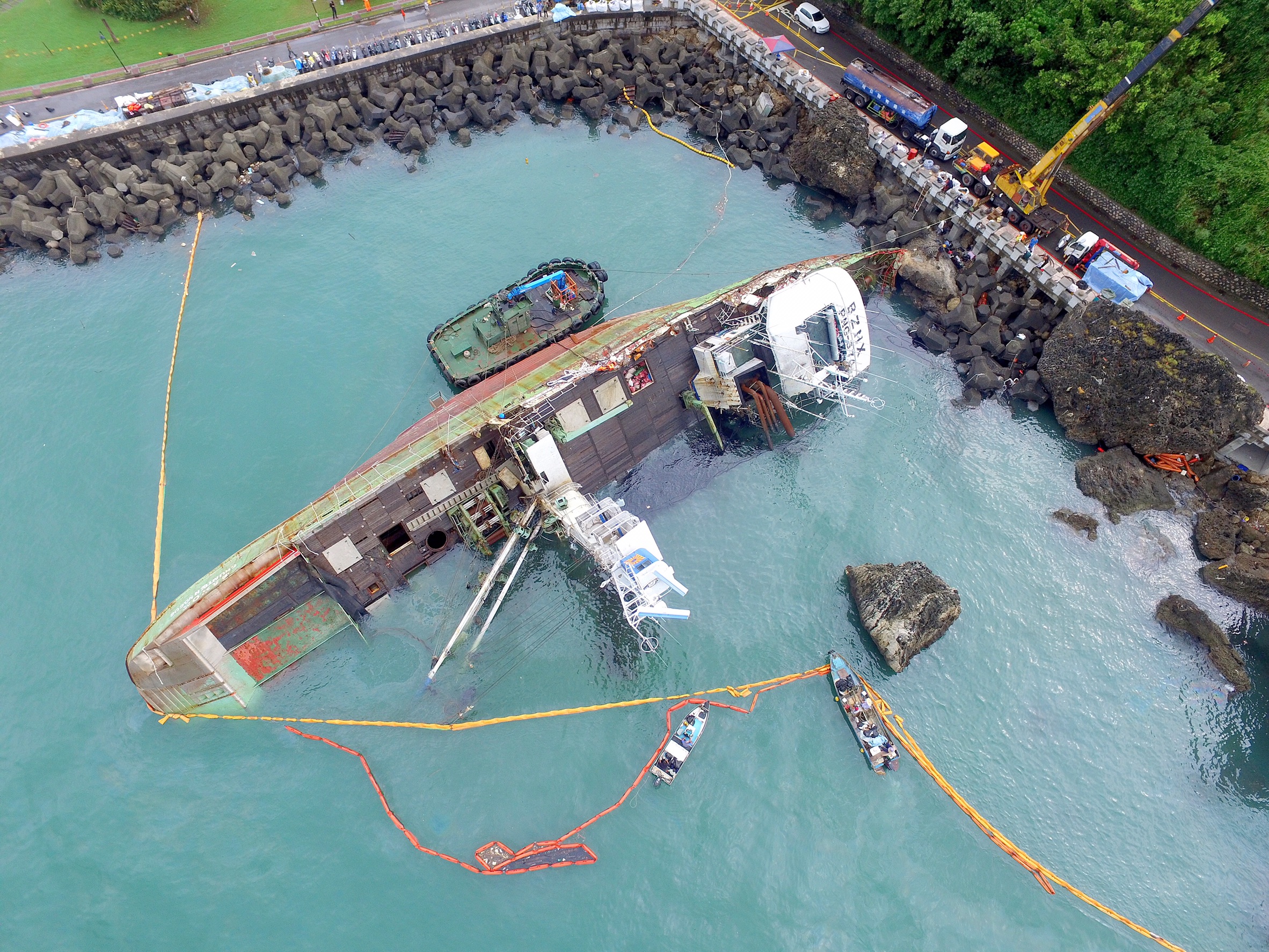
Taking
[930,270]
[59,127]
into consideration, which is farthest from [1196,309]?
[59,127]

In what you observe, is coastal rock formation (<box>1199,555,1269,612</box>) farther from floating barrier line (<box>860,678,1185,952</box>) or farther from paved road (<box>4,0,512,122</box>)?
paved road (<box>4,0,512,122</box>)

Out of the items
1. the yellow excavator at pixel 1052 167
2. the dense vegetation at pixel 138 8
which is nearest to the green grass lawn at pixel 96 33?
the dense vegetation at pixel 138 8

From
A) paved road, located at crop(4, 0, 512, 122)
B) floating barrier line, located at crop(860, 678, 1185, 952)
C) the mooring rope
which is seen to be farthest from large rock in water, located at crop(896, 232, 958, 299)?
paved road, located at crop(4, 0, 512, 122)

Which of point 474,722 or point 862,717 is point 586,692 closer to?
point 474,722

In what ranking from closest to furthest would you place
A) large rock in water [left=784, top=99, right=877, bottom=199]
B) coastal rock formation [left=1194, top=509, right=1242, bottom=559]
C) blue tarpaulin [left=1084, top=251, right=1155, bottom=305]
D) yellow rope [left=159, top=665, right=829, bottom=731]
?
yellow rope [left=159, top=665, right=829, bottom=731] < coastal rock formation [left=1194, top=509, right=1242, bottom=559] < blue tarpaulin [left=1084, top=251, right=1155, bottom=305] < large rock in water [left=784, top=99, right=877, bottom=199]

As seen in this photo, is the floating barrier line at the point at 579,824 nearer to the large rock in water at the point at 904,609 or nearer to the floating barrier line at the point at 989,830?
the large rock in water at the point at 904,609

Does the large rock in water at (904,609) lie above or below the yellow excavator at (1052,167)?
below

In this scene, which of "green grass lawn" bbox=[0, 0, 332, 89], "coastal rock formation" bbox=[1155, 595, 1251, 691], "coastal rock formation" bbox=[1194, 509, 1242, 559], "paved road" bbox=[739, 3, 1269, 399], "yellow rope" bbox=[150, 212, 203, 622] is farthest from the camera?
"green grass lawn" bbox=[0, 0, 332, 89]
